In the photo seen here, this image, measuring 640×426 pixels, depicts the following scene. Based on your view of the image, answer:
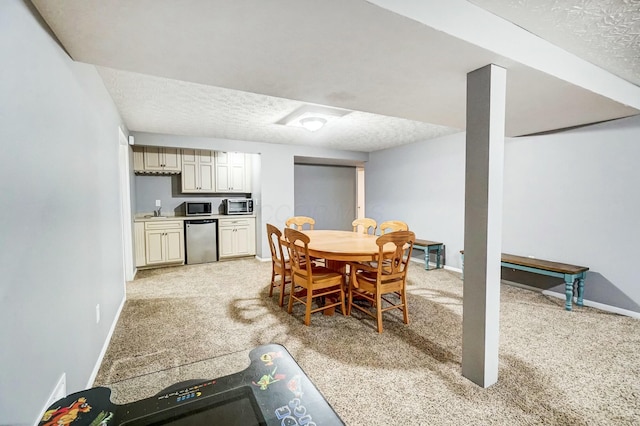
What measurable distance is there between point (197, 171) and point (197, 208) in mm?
714

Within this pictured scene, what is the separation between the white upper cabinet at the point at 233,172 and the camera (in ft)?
18.6

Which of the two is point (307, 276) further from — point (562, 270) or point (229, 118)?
point (562, 270)

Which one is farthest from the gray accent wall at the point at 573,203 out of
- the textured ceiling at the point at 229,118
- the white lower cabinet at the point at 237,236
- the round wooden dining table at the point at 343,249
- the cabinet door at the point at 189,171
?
the cabinet door at the point at 189,171

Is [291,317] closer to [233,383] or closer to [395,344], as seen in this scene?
[395,344]

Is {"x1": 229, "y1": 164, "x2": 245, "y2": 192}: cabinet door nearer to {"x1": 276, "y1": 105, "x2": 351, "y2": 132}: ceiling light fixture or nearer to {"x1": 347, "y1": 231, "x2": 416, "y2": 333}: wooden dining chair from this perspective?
{"x1": 276, "y1": 105, "x2": 351, "y2": 132}: ceiling light fixture

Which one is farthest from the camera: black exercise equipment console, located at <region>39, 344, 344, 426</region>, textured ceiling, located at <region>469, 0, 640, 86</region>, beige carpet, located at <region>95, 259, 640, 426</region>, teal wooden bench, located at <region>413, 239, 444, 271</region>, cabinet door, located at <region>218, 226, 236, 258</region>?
cabinet door, located at <region>218, 226, 236, 258</region>

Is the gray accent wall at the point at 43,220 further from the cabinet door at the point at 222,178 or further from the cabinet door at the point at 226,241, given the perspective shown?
the cabinet door at the point at 222,178

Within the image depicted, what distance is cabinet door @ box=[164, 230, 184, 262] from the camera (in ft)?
16.4

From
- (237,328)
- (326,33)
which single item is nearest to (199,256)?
(237,328)

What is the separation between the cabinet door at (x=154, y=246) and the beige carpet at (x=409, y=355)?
52.9 inches

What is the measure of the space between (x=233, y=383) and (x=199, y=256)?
4761 millimetres

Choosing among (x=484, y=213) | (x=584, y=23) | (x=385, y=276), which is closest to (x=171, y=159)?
(x=385, y=276)

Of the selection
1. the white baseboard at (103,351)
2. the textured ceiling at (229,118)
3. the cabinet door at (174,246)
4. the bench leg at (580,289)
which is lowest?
the white baseboard at (103,351)

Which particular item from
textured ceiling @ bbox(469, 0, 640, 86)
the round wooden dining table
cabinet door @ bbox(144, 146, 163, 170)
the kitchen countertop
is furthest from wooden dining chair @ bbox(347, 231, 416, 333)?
cabinet door @ bbox(144, 146, 163, 170)
